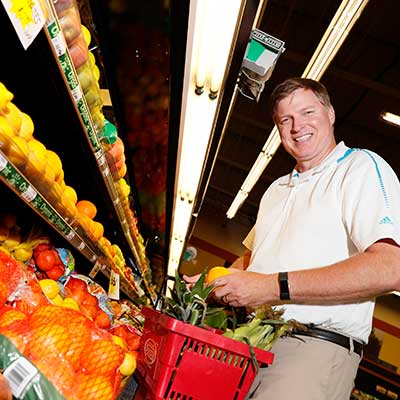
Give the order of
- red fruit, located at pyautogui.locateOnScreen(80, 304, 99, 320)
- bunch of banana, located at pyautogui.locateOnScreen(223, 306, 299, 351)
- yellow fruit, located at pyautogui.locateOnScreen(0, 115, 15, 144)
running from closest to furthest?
1. yellow fruit, located at pyautogui.locateOnScreen(0, 115, 15, 144)
2. bunch of banana, located at pyautogui.locateOnScreen(223, 306, 299, 351)
3. red fruit, located at pyautogui.locateOnScreen(80, 304, 99, 320)

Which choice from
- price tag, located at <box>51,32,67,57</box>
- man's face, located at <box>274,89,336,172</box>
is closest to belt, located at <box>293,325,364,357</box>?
man's face, located at <box>274,89,336,172</box>

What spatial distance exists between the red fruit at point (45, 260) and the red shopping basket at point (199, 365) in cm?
80

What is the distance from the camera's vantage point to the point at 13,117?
1.19 meters

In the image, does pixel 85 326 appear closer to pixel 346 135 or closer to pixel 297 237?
pixel 297 237

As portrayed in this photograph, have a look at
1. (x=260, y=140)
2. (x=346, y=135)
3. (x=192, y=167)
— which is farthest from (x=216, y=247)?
(x=192, y=167)

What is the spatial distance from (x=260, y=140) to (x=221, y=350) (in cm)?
972

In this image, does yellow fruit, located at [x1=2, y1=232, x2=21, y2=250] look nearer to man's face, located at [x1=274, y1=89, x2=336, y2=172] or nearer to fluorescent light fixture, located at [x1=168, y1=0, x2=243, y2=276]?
fluorescent light fixture, located at [x1=168, y1=0, x2=243, y2=276]

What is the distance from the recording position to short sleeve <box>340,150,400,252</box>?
4.80ft

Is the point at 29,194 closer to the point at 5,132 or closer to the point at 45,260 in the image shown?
the point at 5,132

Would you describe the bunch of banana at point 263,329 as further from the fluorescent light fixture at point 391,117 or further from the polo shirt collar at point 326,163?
the fluorescent light fixture at point 391,117

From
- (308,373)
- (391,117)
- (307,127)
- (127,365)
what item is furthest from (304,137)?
(391,117)

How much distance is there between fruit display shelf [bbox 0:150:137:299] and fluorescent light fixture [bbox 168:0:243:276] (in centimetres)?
64

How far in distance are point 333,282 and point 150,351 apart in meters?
0.64

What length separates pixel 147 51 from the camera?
1.65 meters
